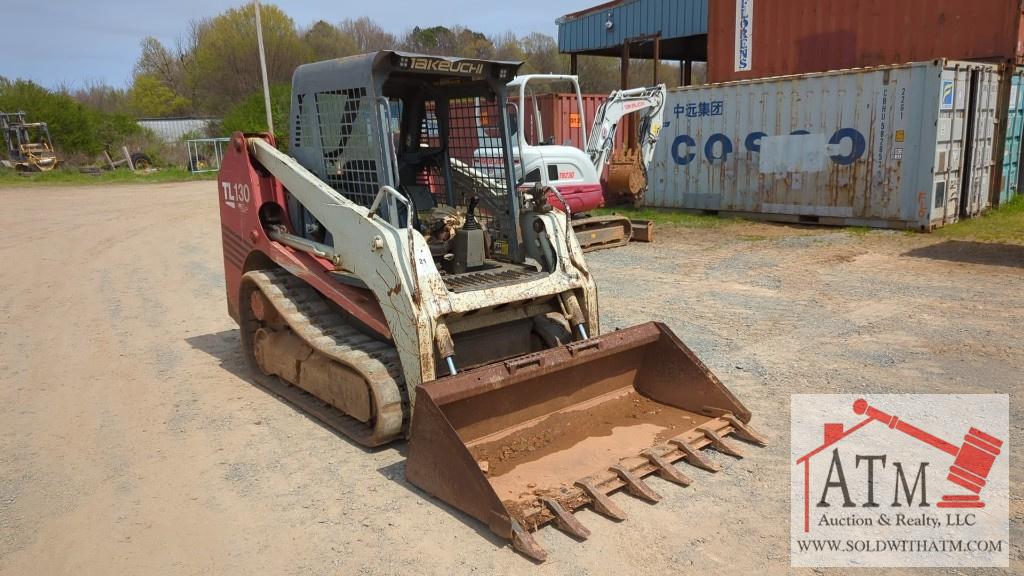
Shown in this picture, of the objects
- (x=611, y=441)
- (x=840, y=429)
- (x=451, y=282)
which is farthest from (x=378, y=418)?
(x=840, y=429)

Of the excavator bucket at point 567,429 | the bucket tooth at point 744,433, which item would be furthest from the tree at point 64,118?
the bucket tooth at point 744,433

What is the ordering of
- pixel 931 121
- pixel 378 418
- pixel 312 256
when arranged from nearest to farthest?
pixel 378 418, pixel 312 256, pixel 931 121

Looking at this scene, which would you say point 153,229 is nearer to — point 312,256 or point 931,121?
point 312,256

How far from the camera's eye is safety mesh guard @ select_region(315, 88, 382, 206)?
496 cm

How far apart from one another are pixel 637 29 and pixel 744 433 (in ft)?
65.3

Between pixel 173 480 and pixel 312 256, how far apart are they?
5.95 feet

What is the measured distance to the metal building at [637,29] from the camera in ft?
68.8

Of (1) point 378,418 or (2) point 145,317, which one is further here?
(2) point 145,317

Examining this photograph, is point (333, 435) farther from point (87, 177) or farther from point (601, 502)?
point (87, 177)

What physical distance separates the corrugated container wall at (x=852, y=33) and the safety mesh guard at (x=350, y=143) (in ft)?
42.6

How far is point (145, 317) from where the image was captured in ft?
26.9

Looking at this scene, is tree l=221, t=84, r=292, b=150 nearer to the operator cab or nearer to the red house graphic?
the operator cab

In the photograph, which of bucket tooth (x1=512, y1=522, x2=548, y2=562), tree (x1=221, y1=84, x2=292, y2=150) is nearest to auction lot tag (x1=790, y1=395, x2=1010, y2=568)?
bucket tooth (x1=512, y1=522, x2=548, y2=562)

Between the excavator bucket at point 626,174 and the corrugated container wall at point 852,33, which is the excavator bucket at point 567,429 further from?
the corrugated container wall at point 852,33
